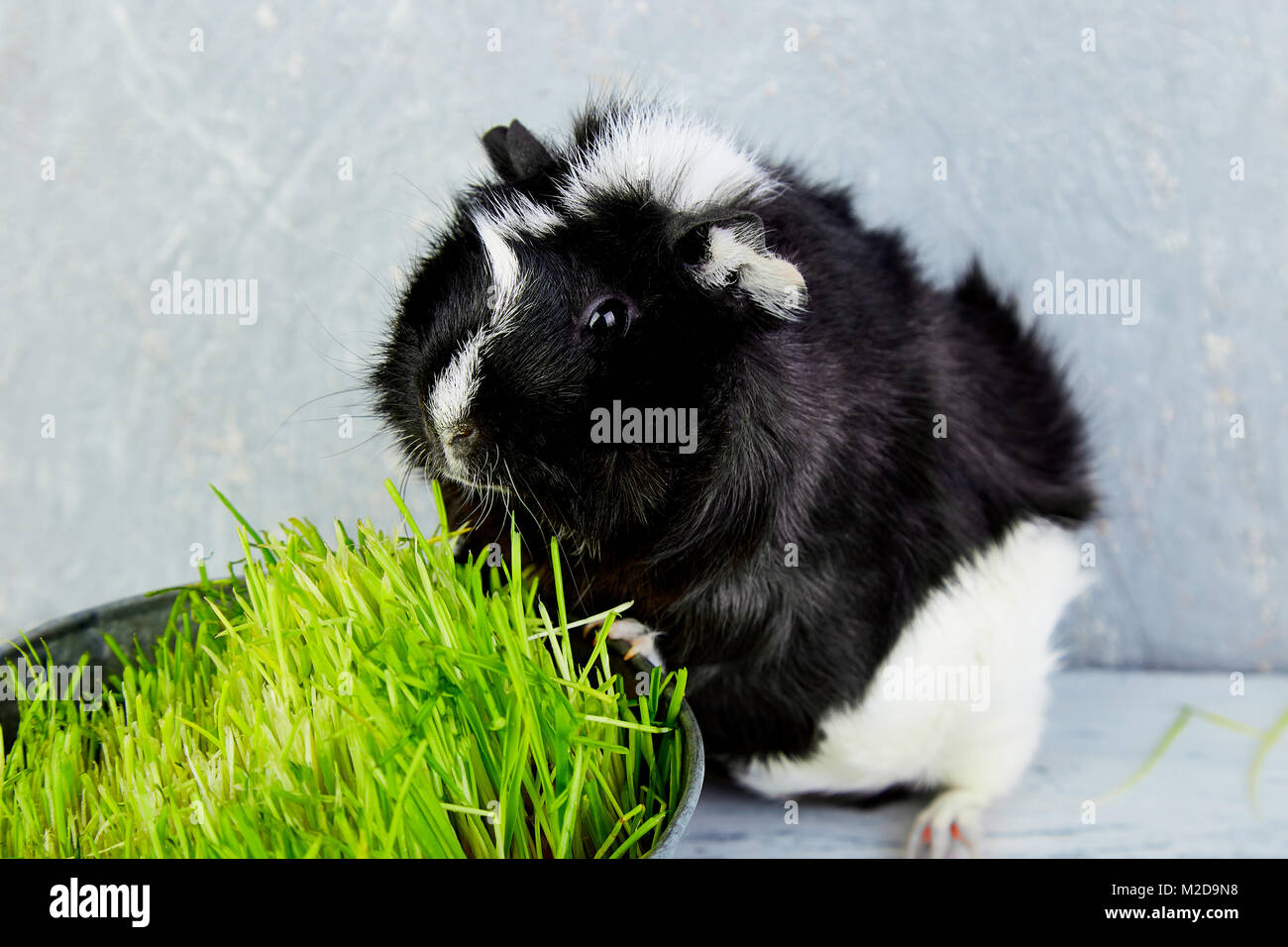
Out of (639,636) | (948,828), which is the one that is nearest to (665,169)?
(639,636)

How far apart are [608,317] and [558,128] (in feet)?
2.24

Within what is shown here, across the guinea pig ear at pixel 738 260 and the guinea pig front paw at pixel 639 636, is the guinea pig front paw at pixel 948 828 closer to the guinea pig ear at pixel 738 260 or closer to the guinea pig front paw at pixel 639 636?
the guinea pig front paw at pixel 639 636

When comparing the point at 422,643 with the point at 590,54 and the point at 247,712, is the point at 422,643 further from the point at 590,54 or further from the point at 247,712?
the point at 590,54

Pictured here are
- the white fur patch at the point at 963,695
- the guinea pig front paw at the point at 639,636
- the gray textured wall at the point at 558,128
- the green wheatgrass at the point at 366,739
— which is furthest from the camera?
the gray textured wall at the point at 558,128

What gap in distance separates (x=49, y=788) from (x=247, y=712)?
0.18 m

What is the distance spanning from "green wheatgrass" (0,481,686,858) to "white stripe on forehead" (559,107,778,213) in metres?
0.33

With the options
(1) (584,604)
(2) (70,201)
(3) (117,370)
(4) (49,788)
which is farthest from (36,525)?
(1) (584,604)

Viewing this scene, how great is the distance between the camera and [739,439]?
87 cm

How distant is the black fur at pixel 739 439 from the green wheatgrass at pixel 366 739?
3.1 inches

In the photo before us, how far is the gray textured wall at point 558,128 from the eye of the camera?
1447 millimetres

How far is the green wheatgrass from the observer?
75 cm

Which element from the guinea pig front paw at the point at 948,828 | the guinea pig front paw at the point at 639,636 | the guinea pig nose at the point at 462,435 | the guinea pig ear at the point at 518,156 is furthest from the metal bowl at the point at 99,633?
the guinea pig ear at the point at 518,156

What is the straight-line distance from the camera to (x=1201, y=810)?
1.24 meters

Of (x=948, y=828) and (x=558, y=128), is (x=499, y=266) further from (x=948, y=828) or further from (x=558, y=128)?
(x=948, y=828)
